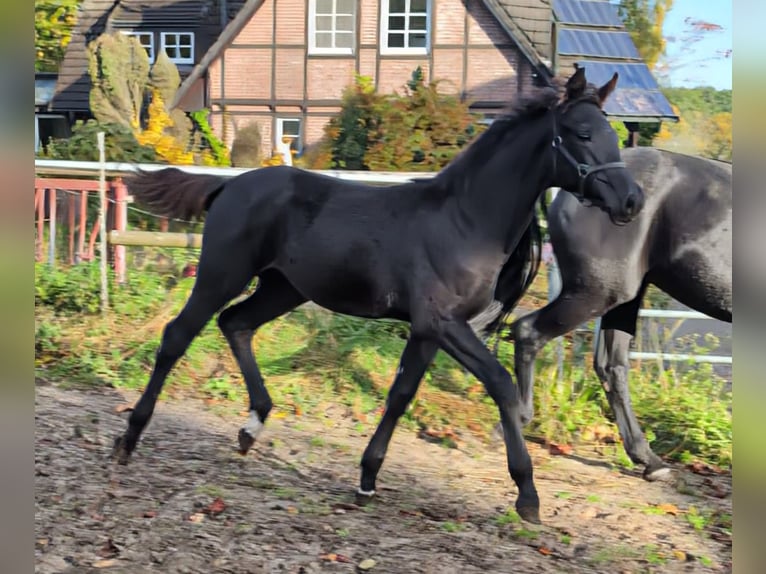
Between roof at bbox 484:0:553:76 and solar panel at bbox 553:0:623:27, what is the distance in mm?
224

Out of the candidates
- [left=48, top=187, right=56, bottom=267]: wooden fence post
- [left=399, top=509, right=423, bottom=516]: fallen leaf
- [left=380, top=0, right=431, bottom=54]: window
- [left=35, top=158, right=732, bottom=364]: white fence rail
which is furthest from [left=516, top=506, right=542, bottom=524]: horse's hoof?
[left=380, top=0, right=431, bottom=54]: window

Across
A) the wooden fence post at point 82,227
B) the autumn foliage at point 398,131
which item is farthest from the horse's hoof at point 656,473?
the wooden fence post at point 82,227

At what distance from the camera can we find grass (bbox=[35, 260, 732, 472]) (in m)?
5.91

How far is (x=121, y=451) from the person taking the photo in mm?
5035

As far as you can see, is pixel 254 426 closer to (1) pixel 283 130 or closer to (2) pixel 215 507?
(2) pixel 215 507

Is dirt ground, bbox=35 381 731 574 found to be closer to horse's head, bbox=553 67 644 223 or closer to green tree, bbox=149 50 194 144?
horse's head, bbox=553 67 644 223

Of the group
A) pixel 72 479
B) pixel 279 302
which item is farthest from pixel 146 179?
pixel 72 479

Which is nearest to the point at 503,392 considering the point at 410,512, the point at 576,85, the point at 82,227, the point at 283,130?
the point at 410,512

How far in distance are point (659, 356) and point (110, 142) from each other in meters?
5.47

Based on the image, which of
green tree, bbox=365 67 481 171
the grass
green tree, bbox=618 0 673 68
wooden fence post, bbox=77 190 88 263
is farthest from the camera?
green tree, bbox=618 0 673 68

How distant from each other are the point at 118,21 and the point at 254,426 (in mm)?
8121

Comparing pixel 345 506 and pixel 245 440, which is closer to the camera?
pixel 345 506

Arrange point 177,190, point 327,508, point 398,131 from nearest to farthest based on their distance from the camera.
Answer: point 327,508 → point 177,190 → point 398,131

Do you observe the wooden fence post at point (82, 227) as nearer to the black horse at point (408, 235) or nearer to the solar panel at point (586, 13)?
the black horse at point (408, 235)
